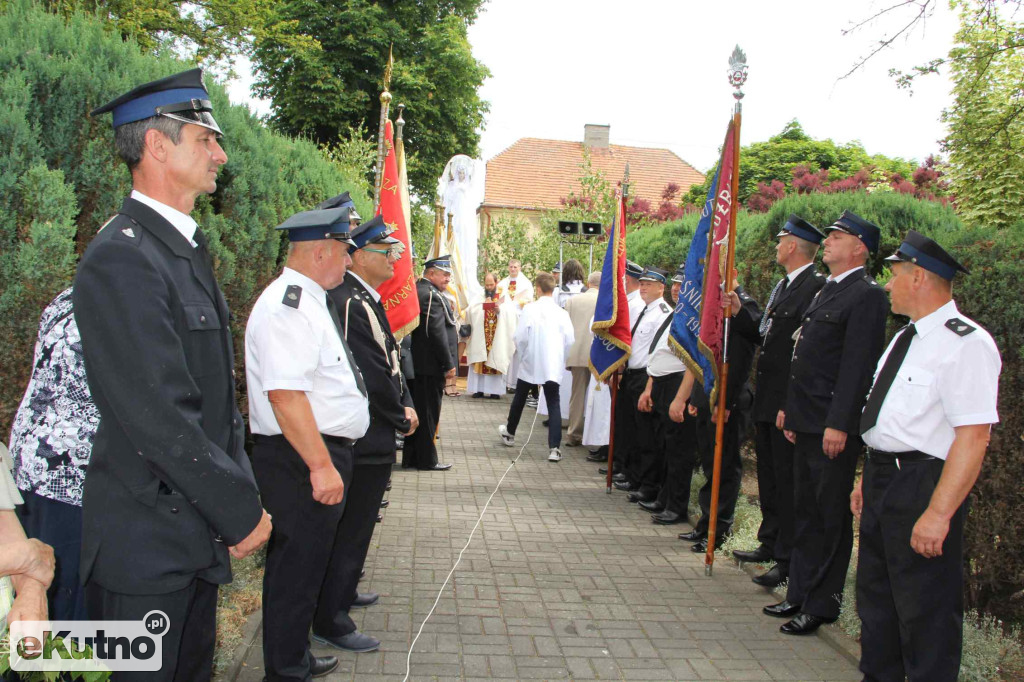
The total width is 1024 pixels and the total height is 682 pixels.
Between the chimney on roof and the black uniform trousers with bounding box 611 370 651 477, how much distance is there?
129 feet

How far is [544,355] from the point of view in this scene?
11188mm

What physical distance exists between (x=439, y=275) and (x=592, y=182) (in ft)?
46.0

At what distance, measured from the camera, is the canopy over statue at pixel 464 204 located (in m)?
17.0

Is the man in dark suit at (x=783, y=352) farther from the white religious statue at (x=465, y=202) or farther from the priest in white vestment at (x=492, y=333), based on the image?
the white religious statue at (x=465, y=202)

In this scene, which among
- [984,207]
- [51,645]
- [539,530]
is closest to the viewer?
[51,645]

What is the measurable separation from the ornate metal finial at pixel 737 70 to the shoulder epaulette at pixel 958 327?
2858 mm

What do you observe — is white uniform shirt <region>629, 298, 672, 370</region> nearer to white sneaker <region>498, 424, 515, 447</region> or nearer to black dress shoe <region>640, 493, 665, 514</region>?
black dress shoe <region>640, 493, 665, 514</region>

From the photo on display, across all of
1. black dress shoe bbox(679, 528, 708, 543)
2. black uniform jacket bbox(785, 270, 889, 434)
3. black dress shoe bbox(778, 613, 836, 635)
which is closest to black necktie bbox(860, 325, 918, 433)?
black uniform jacket bbox(785, 270, 889, 434)

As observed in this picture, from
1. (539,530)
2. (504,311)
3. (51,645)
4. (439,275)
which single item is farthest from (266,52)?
(51,645)

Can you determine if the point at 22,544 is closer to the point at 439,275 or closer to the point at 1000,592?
the point at 1000,592

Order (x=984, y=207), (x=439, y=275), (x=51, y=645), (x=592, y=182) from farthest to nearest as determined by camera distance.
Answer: (x=592, y=182) < (x=984, y=207) < (x=439, y=275) < (x=51, y=645)

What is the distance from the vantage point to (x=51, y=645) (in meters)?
2.01

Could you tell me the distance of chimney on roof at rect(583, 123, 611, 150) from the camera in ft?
156

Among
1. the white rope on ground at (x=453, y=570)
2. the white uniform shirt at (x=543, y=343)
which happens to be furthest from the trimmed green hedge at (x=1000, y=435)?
the white uniform shirt at (x=543, y=343)
